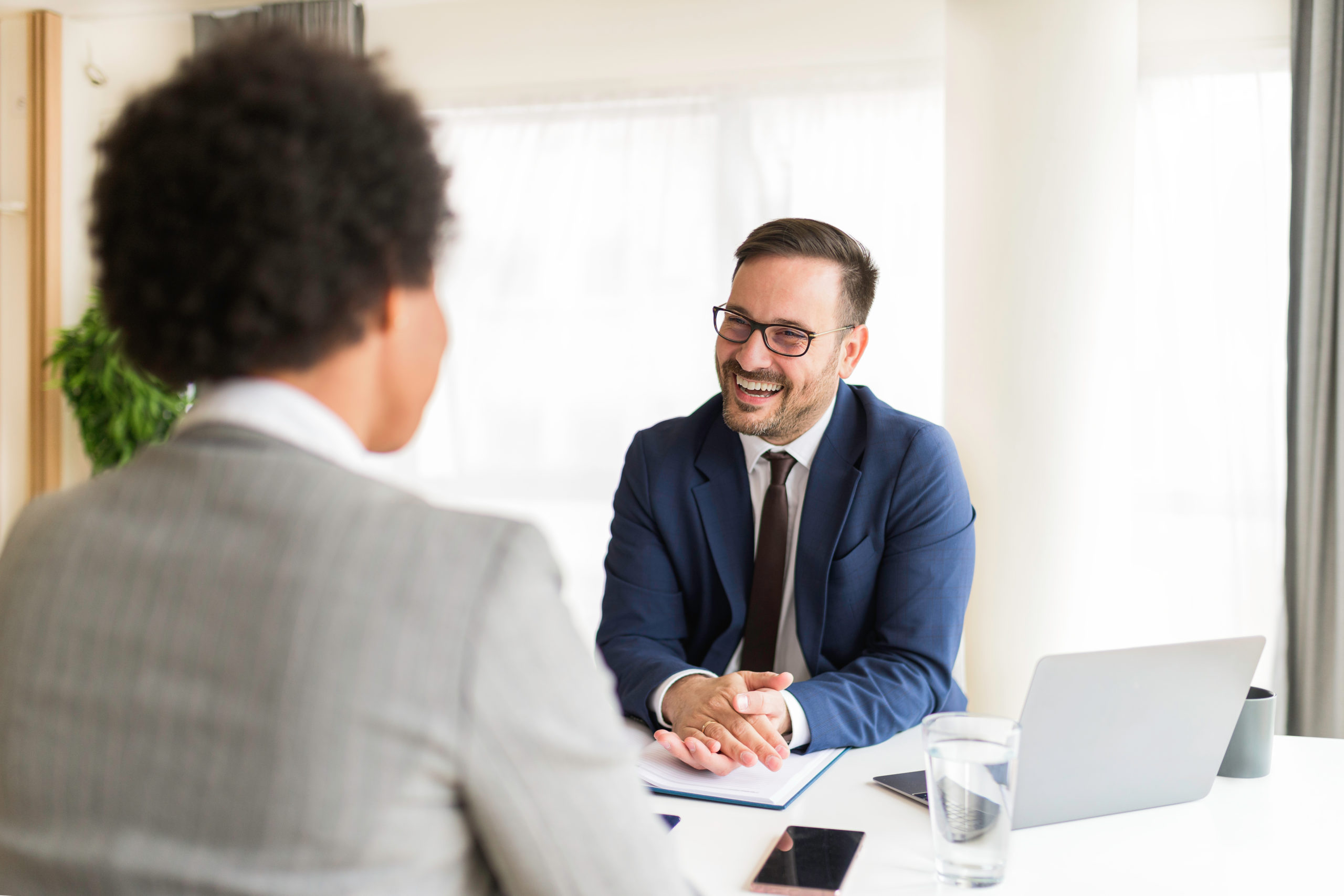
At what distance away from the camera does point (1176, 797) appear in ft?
4.03

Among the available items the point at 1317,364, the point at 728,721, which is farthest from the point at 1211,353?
the point at 728,721

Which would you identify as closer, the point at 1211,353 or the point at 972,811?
the point at 972,811

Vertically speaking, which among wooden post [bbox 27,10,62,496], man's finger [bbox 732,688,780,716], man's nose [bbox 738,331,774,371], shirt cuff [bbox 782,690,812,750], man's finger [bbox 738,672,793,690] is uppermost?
wooden post [bbox 27,10,62,496]

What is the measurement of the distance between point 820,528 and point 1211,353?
95.7 inches

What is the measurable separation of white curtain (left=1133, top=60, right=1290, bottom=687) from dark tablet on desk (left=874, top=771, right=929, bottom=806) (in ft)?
8.91

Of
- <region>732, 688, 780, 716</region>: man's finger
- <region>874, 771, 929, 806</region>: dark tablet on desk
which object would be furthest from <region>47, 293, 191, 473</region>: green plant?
<region>874, 771, 929, 806</region>: dark tablet on desk

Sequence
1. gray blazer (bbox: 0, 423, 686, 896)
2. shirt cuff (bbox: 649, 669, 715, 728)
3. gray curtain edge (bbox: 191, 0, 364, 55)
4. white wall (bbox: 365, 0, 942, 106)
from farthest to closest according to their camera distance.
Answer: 1. gray curtain edge (bbox: 191, 0, 364, 55)
2. white wall (bbox: 365, 0, 942, 106)
3. shirt cuff (bbox: 649, 669, 715, 728)
4. gray blazer (bbox: 0, 423, 686, 896)

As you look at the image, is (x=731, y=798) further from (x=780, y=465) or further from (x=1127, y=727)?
(x=780, y=465)

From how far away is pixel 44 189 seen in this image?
431 centimetres

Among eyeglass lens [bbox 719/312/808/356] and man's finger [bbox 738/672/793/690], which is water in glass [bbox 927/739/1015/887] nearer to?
Result: man's finger [bbox 738/672/793/690]

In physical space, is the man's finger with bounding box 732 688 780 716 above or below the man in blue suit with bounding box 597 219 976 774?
below

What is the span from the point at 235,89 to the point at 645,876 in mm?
550

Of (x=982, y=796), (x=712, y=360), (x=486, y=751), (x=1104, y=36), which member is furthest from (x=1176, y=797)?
(x=712, y=360)

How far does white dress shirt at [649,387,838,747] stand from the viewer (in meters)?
1.88
